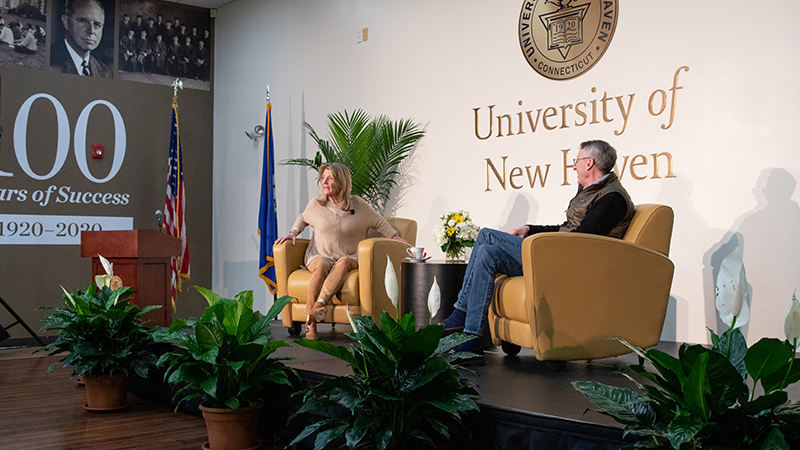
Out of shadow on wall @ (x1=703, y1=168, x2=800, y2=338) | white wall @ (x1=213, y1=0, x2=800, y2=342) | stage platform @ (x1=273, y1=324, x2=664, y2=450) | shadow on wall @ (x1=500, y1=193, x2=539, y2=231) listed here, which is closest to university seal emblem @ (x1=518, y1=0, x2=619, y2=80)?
white wall @ (x1=213, y1=0, x2=800, y2=342)

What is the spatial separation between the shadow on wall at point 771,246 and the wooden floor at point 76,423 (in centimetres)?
279

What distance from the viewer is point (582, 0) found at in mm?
4062

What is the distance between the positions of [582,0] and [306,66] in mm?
2994

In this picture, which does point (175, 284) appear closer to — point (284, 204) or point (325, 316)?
point (284, 204)

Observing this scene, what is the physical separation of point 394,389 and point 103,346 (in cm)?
189

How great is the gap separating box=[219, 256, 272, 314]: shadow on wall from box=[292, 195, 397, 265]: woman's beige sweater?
2.46 metres

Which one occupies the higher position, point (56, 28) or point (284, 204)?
point (56, 28)

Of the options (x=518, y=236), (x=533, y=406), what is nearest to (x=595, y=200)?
(x=518, y=236)

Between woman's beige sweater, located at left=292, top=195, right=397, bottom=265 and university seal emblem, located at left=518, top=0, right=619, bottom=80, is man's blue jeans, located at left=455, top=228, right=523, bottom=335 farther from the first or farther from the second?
university seal emblem, located at left=518, top=0, right=619, bottom=80

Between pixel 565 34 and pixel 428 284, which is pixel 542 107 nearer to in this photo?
pixel 565 34

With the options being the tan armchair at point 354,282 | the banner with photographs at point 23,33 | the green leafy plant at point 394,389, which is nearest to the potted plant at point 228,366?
the green leafy plant at point 394,389

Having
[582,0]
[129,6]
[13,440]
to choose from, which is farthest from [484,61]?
[129,6]

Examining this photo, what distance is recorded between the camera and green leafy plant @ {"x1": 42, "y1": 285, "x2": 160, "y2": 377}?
3.08m

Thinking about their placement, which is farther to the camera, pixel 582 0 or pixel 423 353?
pixel 582 0
